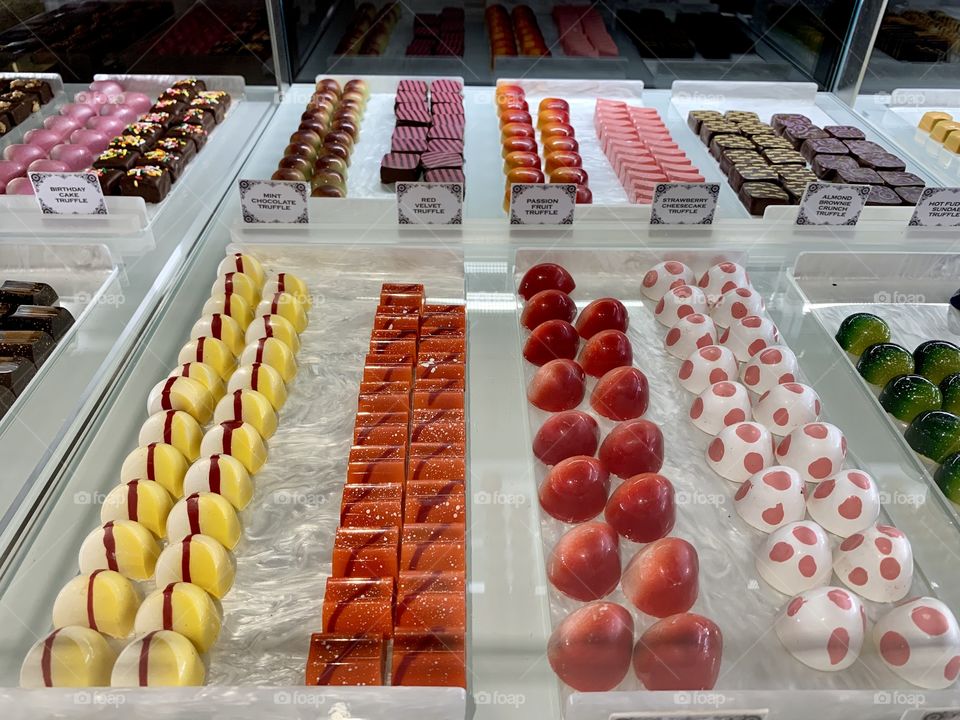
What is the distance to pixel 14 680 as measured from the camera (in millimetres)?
1286

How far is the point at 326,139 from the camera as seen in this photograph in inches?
115

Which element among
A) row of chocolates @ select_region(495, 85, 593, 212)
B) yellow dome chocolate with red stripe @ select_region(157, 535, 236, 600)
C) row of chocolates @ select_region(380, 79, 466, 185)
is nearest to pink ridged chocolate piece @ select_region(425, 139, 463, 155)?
row of chocolates @ select_region(380, 79, 466, 185)

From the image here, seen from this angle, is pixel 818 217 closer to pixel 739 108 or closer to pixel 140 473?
pixel 739 108

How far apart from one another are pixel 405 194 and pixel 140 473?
105cm

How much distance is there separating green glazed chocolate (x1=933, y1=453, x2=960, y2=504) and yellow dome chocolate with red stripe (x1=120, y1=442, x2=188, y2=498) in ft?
5.36

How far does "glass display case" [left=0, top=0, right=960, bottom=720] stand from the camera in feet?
4.22

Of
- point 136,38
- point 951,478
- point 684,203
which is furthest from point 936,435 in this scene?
point 136,38

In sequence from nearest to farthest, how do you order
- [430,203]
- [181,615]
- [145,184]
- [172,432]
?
[181,615] < [172,432] < [430,203] < [145,184]

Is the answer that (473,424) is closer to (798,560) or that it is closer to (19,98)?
(798,560)

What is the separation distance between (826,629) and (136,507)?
51.6 inches

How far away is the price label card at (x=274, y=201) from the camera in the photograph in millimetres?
2158

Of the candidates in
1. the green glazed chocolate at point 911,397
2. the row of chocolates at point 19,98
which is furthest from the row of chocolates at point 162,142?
the green glazed chocolate at point 911,397

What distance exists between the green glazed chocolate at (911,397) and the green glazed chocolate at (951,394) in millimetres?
50

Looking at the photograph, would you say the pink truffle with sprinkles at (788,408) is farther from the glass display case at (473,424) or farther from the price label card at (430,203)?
the price label card at (430,203)
